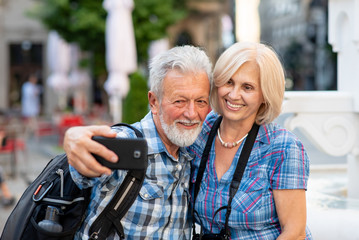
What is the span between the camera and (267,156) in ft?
7.21

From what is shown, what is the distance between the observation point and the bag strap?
199cm

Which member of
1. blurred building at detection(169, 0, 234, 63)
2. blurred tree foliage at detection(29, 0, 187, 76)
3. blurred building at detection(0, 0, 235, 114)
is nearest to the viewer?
blurred tree foliage at detection(29, 0, 187, 76)

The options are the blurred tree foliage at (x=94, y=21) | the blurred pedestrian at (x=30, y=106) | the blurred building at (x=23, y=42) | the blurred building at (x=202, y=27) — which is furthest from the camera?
the blurred building at (x=23, y=42)

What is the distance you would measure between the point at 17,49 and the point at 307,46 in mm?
21744

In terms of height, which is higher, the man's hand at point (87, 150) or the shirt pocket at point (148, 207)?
the man's hand at point (87, 150)

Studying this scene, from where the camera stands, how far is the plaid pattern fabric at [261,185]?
2.14 meters

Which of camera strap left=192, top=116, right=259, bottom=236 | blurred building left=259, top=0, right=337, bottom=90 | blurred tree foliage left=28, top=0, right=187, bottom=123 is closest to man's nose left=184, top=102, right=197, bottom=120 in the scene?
camera strap left=192, top=116, right=259, bottom=236

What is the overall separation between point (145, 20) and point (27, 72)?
1194 cm

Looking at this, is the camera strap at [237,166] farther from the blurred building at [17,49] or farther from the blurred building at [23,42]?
the blurred building at [17,49]

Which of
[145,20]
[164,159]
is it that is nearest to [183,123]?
[164,159]

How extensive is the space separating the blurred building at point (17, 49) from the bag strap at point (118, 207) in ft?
86.0

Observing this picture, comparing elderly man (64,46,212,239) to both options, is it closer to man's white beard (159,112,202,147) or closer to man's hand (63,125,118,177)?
man's white beard (159,112,202,147)

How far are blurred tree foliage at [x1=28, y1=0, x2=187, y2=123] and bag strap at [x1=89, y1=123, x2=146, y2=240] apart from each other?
1518 cm

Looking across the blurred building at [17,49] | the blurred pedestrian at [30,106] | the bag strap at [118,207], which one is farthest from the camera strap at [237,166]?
the blurred building at [17,49]
